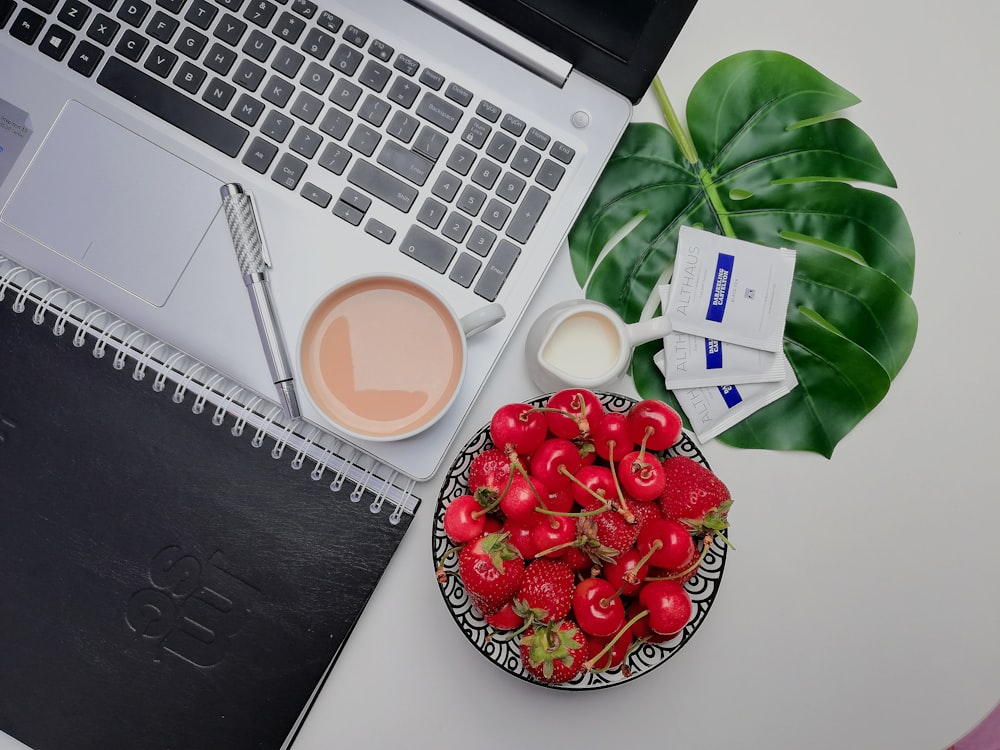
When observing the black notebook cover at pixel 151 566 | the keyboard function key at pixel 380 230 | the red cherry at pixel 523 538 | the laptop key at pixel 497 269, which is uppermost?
the laptop key at pixel 497 269

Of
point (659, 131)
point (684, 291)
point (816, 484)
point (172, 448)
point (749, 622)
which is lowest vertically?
point (172, 448)

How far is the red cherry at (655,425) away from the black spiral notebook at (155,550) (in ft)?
0.72

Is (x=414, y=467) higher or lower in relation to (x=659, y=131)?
lower

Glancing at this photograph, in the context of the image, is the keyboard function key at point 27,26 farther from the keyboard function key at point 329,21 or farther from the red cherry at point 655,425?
the red cherry at point 655,425

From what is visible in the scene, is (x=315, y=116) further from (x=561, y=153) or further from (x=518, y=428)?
(x=518, y=428)

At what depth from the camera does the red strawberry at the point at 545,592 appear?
0.61 metres

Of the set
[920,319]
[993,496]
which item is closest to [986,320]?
[920,319]

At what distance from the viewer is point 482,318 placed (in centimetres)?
66


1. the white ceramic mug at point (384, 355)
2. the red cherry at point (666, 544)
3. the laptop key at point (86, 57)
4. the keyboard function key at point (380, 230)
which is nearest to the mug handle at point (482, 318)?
the white ceramic mug at point (384, 355)

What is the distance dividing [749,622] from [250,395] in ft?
1.73

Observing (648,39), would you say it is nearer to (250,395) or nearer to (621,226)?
(621,226)

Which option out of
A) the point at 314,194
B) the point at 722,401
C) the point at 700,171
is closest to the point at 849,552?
the point at 722,401

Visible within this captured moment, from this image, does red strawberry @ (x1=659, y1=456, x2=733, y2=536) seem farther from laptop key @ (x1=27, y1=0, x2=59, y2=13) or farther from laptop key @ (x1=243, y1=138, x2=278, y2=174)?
laptop key @ (x1=27, y1=0, x2=59, y2=13)

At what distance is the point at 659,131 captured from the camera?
771 millimetres
